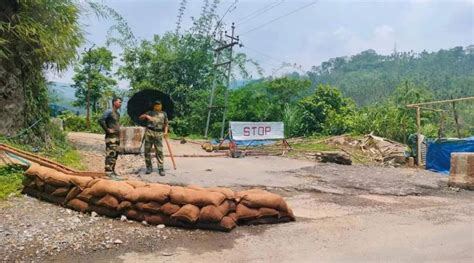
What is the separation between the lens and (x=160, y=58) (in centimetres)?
2961

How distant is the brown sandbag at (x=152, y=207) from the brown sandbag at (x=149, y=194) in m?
0.05

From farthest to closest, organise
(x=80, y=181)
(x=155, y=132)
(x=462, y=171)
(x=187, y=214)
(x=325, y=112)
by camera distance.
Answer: (x=325, y=112), (x=462, y=171), (x=155, y=132), (x=80, y=181), (x=187, y=214)

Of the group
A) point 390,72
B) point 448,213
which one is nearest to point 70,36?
point 448,213

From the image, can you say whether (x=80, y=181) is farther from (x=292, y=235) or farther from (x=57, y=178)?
(x=292, y=235)

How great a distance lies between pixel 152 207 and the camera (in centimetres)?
531

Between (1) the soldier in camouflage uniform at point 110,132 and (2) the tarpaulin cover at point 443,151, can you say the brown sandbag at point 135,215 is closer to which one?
(1) the soldier in camouflage uniform at point 110,132

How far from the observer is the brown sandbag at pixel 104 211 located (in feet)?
17.9

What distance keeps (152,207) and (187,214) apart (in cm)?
49

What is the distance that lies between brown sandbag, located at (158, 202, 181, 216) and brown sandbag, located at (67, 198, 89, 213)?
1.09 metres

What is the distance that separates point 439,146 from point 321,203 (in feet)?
23.5

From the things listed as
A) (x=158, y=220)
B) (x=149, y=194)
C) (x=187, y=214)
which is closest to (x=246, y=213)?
(x=187, y=214)

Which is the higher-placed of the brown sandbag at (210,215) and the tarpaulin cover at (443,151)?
the tarpaulin cover at (443,151)

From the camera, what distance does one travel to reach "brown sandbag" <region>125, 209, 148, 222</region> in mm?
5340

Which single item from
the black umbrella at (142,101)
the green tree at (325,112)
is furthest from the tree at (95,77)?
the black umbrella at (142,101)
